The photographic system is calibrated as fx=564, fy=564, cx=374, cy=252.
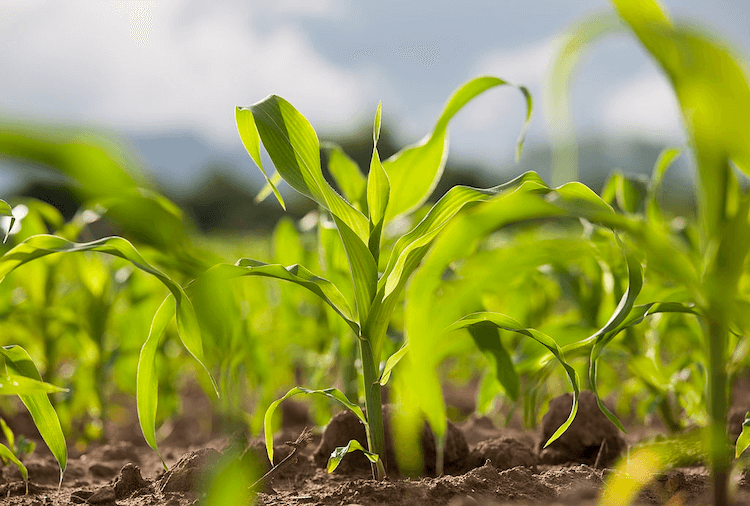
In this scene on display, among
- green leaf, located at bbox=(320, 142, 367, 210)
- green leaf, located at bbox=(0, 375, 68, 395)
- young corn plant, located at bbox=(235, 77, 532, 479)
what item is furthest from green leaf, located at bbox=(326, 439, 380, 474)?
green leaf, located at bbox=(320, 142, 367, 210)

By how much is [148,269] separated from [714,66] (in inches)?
25.4

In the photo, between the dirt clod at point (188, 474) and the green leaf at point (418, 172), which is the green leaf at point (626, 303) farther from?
the dirt clod at point (188, 474)

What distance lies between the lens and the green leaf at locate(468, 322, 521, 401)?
3.09ft

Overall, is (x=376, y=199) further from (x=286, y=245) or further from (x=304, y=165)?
(x=286, y=245)

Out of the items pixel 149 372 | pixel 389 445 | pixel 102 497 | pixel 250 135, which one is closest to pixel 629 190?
pixel 389 445

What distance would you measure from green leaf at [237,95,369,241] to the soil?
35 cm

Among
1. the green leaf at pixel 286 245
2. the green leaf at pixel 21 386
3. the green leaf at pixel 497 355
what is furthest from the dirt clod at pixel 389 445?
the green leaf at pixel 286 245

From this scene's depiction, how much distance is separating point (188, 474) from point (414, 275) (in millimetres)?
464

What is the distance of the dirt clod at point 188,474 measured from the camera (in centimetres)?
84

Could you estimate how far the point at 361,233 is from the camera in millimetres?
887

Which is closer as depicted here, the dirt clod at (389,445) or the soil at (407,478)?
the soil at (407,478)

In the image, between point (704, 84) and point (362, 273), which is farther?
point (362, 273)

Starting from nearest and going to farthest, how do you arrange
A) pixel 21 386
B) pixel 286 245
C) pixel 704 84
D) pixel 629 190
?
1. pixel 704 84
2. pixel 21 386
3. pixel 629 190
4. pixel 286 245

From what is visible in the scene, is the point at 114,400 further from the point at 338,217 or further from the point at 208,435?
the point at 338,217
